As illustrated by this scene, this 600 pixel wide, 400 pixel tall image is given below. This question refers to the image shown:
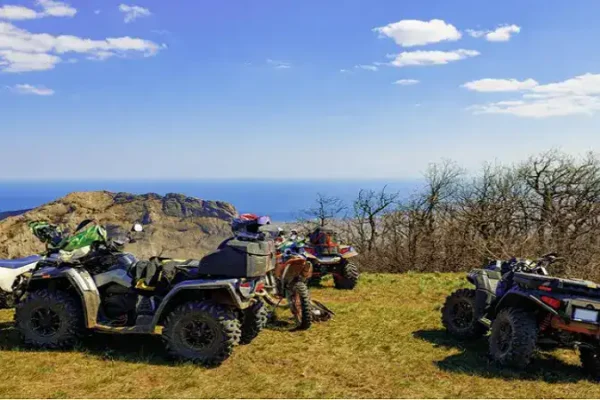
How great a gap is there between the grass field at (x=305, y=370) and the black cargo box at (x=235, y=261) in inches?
48.6

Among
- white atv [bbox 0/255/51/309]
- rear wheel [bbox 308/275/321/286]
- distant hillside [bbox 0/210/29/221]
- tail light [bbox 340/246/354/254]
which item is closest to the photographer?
white atv [bbox 0/255/51/309]

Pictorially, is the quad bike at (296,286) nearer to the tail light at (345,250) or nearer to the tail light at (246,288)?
the tail light at (246,288)

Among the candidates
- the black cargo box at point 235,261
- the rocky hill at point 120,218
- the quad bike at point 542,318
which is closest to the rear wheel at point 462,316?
the quad bike at point 542,318

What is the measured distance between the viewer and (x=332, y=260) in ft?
44.2

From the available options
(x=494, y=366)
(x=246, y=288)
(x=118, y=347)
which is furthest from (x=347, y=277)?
(x=118, y=347)

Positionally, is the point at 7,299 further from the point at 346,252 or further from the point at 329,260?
the point at 346,252

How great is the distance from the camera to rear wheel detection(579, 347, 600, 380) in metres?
A: 6.30

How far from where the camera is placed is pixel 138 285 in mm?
7137

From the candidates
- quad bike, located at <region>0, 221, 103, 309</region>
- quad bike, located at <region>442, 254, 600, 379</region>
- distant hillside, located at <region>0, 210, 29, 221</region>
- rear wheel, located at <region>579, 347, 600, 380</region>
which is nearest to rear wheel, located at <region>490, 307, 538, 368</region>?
quad bike, located at <region>442, 254, 600, 379</region>

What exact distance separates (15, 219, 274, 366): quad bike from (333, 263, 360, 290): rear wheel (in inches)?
239

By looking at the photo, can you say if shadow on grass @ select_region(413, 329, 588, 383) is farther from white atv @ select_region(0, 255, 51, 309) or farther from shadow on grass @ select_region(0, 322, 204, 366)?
white atv @ select_region(0, 255, 51, 309)

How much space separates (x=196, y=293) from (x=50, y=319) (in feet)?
7.30

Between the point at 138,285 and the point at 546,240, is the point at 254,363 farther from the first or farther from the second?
the point at 546,240

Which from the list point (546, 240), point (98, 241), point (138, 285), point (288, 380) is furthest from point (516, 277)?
point (546, 240)
